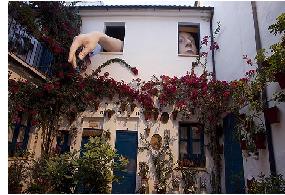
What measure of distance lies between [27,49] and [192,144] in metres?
7.05

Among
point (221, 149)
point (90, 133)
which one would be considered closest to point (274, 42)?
point (221, 149)

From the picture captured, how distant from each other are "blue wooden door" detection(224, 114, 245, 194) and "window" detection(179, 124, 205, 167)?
3.21ft

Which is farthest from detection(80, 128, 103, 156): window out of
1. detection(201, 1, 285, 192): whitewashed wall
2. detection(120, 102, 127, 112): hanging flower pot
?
detection(201, 1, 285, 192): whitewashed wall

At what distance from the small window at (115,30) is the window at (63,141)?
5.11 metres

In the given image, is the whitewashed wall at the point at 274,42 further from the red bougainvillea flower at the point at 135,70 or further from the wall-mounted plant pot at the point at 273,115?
the red bougainvillea flower at the point at 135,70

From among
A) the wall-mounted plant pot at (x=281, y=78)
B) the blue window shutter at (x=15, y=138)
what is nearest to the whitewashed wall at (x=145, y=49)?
the blue window shutter at (x=15, y=138)

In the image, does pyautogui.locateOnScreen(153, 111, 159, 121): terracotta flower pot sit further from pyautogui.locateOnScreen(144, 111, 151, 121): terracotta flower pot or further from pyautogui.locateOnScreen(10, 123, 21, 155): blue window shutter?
pyautogui.locateOnScreen(10, 123, 21, 155): blue window shutter

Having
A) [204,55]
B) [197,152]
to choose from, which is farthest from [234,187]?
[204,55]

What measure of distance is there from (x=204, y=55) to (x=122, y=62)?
3.53 m

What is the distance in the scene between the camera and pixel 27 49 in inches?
388

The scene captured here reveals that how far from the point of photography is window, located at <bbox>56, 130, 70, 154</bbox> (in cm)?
1045

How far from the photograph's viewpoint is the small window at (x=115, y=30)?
502 inches
